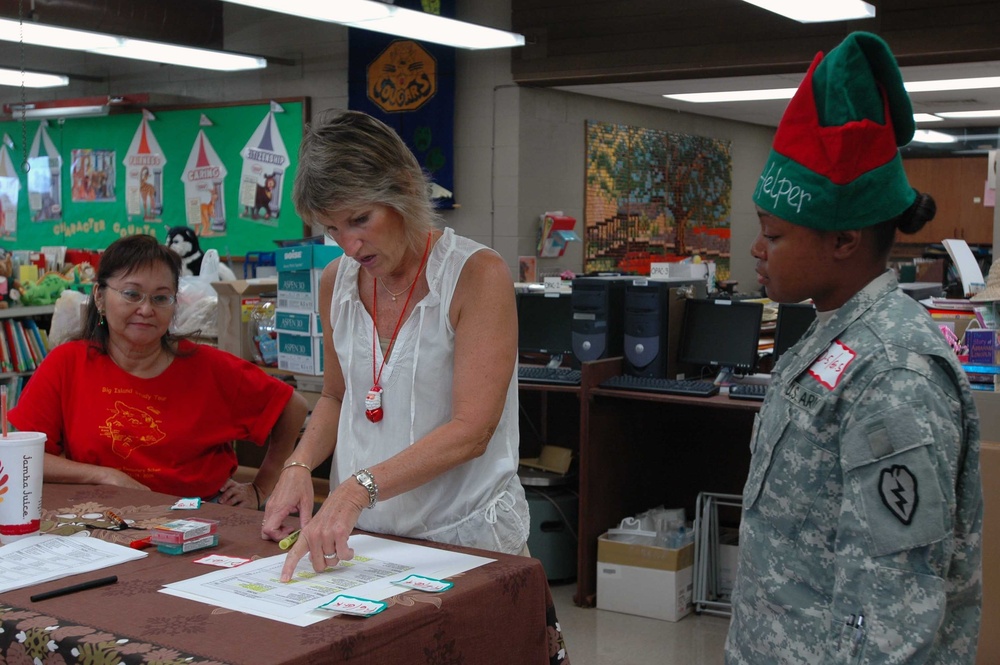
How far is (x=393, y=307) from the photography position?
2.05 metres

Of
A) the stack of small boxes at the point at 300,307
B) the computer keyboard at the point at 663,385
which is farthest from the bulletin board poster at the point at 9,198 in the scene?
the computer keyboard at the point at 663,385

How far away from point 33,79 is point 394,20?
15.9ft

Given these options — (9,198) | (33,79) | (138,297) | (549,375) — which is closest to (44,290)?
(549,375)

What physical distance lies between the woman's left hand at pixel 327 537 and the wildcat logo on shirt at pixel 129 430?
44.3 inches

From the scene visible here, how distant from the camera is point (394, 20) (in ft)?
20.6

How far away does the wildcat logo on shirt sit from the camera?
2.65m

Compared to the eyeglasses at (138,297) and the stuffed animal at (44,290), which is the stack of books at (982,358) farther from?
the stuffed animal at (44,290)

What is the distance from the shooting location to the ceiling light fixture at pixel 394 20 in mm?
5910

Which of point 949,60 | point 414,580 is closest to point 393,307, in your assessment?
point 414,580

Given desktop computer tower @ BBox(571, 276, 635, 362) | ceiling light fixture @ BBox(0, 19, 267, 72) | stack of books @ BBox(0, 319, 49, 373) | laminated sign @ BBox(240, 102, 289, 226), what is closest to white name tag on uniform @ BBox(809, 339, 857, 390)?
desktop computer tower @ BBox(571, 276, 635, 362)

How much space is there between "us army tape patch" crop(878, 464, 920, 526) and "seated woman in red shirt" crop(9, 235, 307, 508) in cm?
196

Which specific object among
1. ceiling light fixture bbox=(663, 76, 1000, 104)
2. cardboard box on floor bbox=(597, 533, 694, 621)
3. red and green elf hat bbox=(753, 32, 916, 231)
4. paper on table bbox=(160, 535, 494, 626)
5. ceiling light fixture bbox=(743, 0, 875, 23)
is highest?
ceiling light fixture bbox=(743, 0, 875, 23)

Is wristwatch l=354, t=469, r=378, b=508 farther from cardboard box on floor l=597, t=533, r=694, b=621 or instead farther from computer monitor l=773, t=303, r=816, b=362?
computer monitor l=773, t=303, r=816, b=362

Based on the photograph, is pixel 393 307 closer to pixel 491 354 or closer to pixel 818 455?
pixel 491 354
